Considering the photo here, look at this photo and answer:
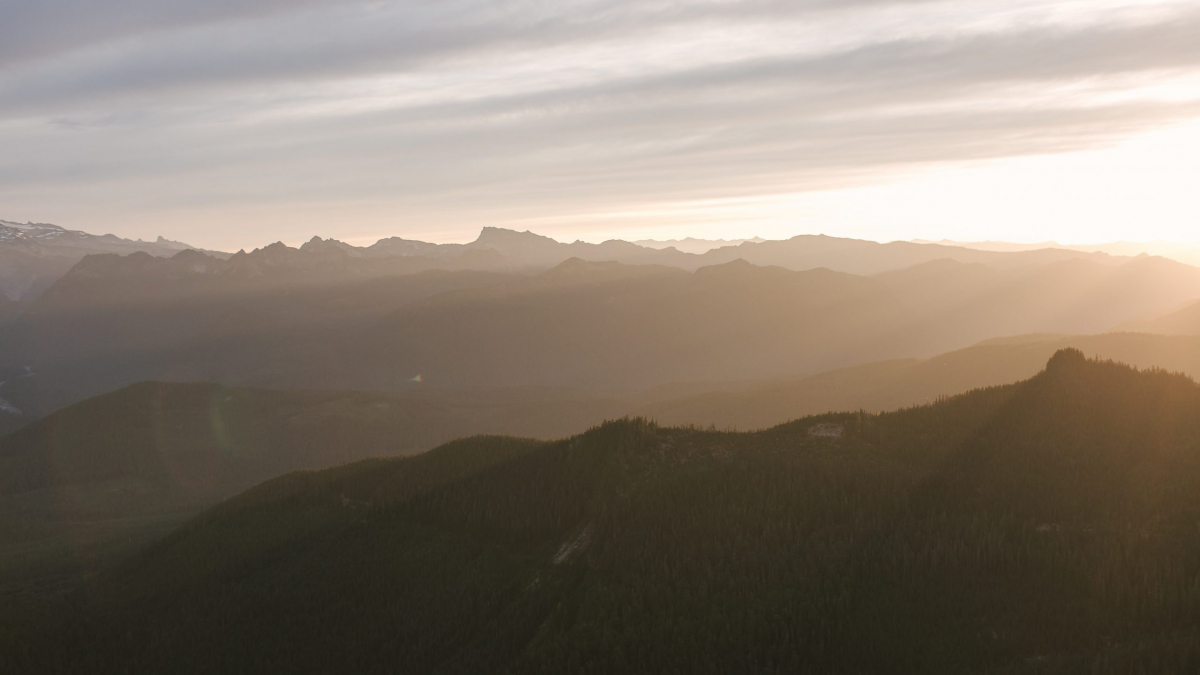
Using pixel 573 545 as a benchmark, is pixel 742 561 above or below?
above

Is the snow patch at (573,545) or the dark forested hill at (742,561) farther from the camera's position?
the snow patch at (573,545)

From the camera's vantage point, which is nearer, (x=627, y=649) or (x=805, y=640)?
(x=805, y=640)

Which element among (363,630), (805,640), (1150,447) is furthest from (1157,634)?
(363,630)

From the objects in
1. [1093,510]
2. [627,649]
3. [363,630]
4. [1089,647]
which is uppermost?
[1093,510]

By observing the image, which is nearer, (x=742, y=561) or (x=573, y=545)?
(x=742, y=561)

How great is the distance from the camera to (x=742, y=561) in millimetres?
61188

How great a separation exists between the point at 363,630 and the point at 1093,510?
64520 millimetres

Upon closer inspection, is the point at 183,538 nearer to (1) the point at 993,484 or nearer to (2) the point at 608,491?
(2) the point at 608,491

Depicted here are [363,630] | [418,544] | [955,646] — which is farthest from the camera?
[418,544]

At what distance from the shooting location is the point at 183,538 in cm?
11031

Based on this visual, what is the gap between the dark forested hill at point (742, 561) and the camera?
48.2 meters

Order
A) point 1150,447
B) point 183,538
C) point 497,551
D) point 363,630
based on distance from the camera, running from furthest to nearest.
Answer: point 183,538, point 497,551, point 363,630, point 1150,447

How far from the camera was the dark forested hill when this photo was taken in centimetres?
4816

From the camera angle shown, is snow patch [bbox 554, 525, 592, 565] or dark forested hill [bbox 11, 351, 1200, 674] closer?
dark forested hill [bbox 11, 351, 1200, 674]
